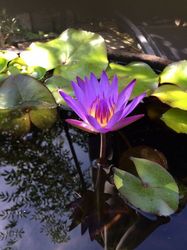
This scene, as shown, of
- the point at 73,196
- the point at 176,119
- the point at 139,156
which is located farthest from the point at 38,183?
the point at 176,119

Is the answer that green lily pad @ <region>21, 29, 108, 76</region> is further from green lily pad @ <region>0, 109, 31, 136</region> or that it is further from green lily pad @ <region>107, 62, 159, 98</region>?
green lily pad @ <region>0, 109, 31, 136</region>

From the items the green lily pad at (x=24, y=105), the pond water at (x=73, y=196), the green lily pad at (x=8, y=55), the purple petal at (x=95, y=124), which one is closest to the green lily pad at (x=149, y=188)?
the pond water at (x=73, y=196)

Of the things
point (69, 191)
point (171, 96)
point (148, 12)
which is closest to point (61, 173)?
point (69, 191)

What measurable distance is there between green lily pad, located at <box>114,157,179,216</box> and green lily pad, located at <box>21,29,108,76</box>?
0.30 m

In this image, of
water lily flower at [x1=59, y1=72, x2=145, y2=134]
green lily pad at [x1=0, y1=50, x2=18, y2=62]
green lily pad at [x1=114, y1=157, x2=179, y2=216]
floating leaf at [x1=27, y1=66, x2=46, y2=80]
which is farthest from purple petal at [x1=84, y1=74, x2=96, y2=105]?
green lily pad at [x1=0, y1=50, x2=18, y2=62]

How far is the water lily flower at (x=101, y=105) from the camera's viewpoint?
0.65 metres

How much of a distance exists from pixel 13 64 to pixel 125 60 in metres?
0.31

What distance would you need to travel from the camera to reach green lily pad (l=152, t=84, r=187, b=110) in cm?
82

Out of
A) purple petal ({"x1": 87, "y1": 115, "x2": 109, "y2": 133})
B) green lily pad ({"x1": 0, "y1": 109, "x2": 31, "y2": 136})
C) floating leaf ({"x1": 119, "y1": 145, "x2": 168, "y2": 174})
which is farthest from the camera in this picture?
green lily pad ({"x1": 0, "y1": 109, "x2": 31, "y2": 136})

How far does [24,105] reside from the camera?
83 cm

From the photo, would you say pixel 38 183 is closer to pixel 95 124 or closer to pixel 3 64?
pixel 95 124

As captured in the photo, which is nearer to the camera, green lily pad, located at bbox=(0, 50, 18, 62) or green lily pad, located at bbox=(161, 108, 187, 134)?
green lily pad, located at bbox=(161, 108, 187, 134)

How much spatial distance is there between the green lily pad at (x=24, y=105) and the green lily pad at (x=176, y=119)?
261 mm

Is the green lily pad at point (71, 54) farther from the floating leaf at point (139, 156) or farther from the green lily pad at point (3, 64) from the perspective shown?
the floating leaf at point (139, 156)
